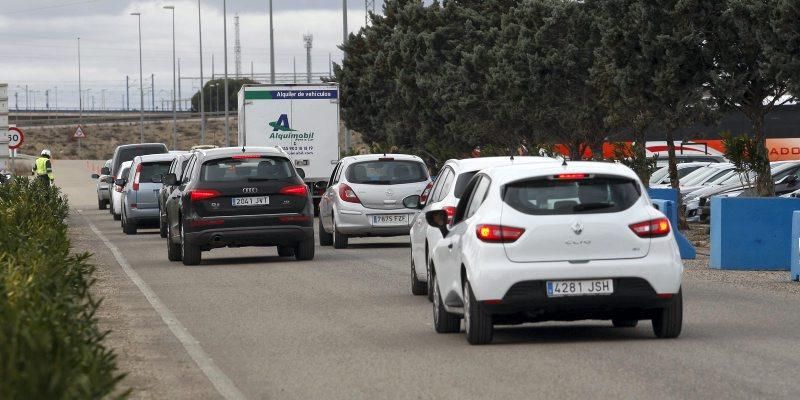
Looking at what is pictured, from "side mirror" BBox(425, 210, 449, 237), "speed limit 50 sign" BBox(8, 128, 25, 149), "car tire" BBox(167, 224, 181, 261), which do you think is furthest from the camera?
"speed limit 50 sign" BBox(8, 128, 25, 149)

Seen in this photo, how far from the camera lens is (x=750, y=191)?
30.5 m

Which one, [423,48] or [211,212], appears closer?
[211,212]

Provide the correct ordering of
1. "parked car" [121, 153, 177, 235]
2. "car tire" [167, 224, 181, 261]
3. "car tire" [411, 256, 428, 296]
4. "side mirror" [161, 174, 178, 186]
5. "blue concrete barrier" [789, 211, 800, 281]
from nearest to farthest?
"car tire" [411, 256, 428, 296] < "blue concrete barrier" [789, 211, 800, 281] < "car tire" [167, 224, 181, 261] < "side mirror" [161, 174, 178, 186] < "parked car" [121, 153, 177, 235]

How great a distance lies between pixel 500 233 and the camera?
12.8 metres

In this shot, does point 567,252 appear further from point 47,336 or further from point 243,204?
point 243,204

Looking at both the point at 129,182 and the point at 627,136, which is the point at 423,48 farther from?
the point at 129,182

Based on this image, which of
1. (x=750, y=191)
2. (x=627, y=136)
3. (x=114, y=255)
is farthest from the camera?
(x=627, y=136)

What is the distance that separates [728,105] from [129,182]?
1275cm

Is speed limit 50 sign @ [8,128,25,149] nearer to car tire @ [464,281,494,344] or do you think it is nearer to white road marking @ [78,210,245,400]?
white road marking @ [78,210,245,400]

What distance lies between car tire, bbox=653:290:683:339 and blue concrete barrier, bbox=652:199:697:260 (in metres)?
10.5

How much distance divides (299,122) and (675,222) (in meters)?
19.6

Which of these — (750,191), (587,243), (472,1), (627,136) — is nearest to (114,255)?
(750,191)

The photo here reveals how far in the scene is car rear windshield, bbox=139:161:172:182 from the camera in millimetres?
36000

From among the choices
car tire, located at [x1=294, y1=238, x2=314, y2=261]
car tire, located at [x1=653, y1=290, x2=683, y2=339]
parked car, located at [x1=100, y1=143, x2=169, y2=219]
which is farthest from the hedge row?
parked car, located at [x1=100, y1=143, x2=169, y2=219]
